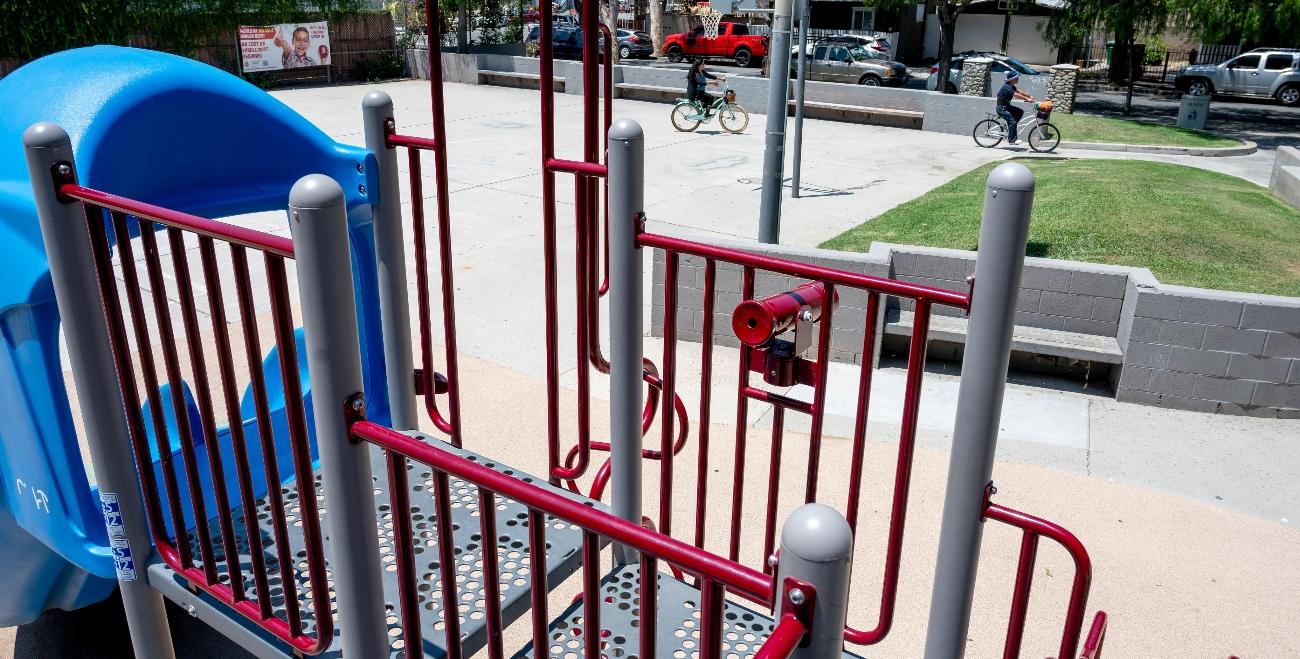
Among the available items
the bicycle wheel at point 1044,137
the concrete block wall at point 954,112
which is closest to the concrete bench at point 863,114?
the concrete block wall at point 954,112

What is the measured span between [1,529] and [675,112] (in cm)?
1534

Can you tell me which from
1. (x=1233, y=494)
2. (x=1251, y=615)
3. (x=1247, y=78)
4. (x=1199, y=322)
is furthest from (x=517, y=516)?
(x=1247, y=78)

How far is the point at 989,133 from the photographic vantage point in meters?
16.1

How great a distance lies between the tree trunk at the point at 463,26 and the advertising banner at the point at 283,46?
168 inches

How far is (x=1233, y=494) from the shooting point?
194 inches

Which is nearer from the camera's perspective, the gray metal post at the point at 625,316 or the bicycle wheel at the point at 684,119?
the gray metal post at the point at 625,316

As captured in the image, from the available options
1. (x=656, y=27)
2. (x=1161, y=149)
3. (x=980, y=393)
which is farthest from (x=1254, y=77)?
(x=980, y=393)

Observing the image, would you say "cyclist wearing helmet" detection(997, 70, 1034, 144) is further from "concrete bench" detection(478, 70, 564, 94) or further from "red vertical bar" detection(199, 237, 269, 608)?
"red vertical bar" detection(199, 237, 269, 608)

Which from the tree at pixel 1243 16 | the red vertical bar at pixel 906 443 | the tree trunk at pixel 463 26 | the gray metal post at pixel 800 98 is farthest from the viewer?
the tree trunk at pixel 463 26

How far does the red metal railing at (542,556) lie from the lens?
1.46 meters

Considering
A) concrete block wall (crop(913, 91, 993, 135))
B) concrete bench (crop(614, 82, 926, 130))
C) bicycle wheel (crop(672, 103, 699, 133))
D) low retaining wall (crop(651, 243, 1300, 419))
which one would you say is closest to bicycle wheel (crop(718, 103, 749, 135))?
bicycle wheel (crop(672, 103, 699, 133))

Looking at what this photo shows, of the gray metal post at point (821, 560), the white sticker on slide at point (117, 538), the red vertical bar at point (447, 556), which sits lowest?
the white sticker on slide at point (117, 538)

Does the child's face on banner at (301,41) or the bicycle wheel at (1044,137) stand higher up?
the child's face on banner at (301,41)

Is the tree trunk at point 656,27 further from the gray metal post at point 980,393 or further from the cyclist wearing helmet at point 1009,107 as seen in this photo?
the gray metal post at point 980,393
